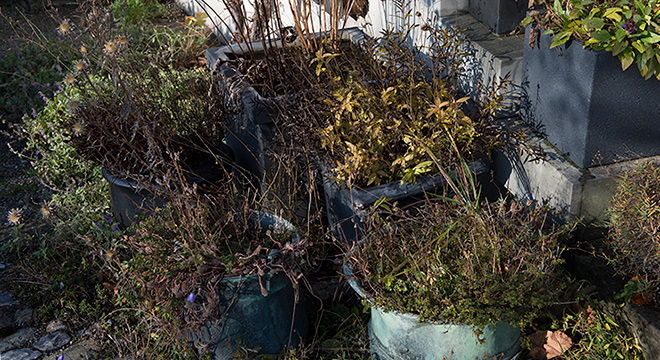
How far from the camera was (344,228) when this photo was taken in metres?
3.24

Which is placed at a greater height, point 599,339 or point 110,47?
point 110,47


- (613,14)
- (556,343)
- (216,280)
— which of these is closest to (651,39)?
(613,14)

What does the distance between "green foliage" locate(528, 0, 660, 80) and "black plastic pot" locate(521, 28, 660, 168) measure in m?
0.06

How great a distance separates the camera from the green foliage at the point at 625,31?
8.41 feet

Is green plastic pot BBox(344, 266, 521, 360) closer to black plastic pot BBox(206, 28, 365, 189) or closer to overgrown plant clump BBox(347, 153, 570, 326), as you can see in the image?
overgrown plant clump BBox(347, 153, 570, 326)

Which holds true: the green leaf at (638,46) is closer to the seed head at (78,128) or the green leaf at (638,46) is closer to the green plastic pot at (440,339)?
the green plastic pot at (440,339)

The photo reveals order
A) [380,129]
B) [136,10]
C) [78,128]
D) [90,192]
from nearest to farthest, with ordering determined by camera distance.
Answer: [380,129]
[78,128]
[90,192]
[136,10]

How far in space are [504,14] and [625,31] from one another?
1.09 meters

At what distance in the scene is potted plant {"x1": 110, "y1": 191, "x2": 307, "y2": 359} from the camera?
2611mm

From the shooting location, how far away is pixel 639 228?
8.51 feet

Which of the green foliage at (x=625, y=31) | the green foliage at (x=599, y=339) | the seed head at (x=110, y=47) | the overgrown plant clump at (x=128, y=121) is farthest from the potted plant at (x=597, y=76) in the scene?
the seed head at (x=110, y=47)

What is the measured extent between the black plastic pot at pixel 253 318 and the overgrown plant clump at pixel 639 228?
1417 millimetres

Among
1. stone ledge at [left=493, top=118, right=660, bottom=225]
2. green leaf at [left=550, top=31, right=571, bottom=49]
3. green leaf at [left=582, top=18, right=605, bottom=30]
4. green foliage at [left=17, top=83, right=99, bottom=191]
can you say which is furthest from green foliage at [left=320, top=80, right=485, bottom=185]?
green foliage at [left=17, top=83, right=99, bottom=191]

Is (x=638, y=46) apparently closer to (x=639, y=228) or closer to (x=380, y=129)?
(x=639, y=228)
